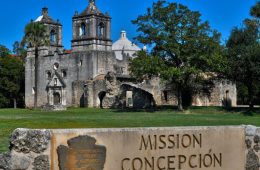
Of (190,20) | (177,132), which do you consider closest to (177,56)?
(190,20)

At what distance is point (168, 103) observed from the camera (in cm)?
5419

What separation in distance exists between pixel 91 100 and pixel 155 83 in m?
7.80

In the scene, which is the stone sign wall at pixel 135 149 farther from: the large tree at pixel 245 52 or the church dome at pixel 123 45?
the church dome at pixel 123 45

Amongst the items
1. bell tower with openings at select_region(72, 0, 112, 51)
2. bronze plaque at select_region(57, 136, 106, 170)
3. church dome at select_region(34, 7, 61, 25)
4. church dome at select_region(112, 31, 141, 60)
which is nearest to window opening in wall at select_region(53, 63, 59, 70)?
bell tower with openings at select_region(72, 0, 112, 51)

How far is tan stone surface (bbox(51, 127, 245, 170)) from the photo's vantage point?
673 centimetres

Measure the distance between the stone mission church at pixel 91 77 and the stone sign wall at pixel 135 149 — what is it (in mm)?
43071

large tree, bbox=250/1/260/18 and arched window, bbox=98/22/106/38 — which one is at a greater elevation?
arched window, bbox=98/22/106/38

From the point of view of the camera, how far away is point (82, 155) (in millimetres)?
6582

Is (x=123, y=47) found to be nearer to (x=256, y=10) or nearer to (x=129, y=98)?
(x=129, y=98)

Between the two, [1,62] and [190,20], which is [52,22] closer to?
[1,62]

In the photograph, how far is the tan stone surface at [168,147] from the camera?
6.73m

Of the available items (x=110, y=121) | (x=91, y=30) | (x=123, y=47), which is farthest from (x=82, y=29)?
(x=110, y=121)

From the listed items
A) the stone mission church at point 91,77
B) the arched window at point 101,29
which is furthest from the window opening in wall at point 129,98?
the arched window at point 101,29

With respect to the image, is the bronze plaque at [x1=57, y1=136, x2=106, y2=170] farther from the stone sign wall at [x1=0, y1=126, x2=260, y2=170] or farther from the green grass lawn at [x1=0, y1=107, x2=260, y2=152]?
the green grass lawn at [x1=0, y1=107, x2=260, y2=152]
